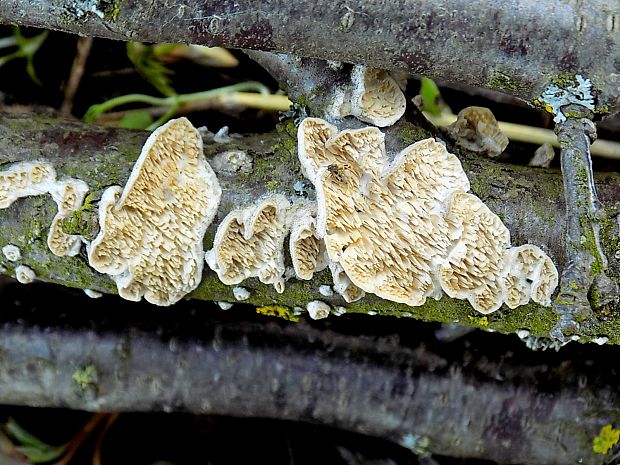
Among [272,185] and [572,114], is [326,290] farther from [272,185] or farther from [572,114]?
[572,114]

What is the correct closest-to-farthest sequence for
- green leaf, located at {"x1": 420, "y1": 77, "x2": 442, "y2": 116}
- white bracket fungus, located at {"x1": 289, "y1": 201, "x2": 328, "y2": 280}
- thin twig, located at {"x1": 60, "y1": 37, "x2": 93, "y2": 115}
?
white bracket fungus, located at {"x1": 289, "y1": 201, "x2": 328, "y2": 280}
green leaf, located at {"x1": 420, "y1": 77, "x2": 442, "y2": 116}
thin twig, located at {"x1": 60, "y1": 37, "x2": 93, "y2": 115}

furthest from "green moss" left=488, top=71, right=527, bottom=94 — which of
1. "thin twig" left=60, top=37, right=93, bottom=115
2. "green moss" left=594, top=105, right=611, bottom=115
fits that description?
"thin twig" left=60, top=37, right=93, bottom=115

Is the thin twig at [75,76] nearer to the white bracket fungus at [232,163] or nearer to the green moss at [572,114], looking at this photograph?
the white bracket fungus at [232,163]

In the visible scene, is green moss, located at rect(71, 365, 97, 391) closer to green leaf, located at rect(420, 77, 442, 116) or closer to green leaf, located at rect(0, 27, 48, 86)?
green leaf, located at rect(0, 27, 48, 86)

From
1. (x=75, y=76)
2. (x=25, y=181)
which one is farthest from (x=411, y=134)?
(x=75, y=76)

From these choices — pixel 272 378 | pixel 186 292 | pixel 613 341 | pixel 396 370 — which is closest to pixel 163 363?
pixel 272 378

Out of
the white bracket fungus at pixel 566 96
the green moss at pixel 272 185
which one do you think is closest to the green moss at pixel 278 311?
the green moss at pixel 272 185

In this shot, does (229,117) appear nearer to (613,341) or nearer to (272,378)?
(272,378)
